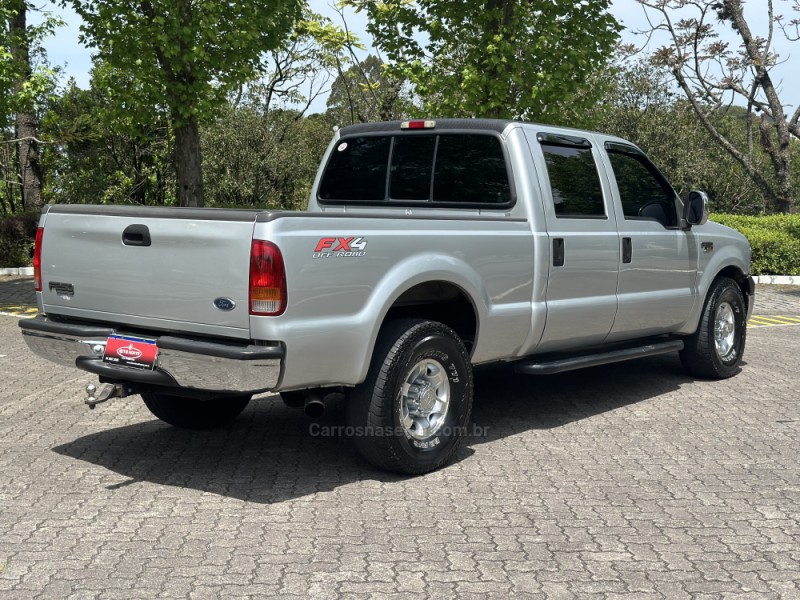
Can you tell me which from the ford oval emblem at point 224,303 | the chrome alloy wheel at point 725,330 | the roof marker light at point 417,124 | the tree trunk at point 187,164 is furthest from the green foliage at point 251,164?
the ford oval emblem at point 224,303

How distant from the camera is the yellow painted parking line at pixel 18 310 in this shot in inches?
539

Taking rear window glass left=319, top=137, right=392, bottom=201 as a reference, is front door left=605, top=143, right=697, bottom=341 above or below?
below

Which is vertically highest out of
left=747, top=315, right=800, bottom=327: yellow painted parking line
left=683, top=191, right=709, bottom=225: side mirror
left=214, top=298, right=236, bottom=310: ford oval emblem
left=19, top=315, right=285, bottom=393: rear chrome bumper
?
left=683, top=191, right=709, bottom=225: side mirror

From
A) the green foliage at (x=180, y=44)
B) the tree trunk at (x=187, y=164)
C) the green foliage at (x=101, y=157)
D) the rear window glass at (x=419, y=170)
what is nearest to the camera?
the rear window glass at (x=419, y=170)

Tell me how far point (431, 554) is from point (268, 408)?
137 inches

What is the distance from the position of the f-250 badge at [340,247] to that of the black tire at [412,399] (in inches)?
24.0

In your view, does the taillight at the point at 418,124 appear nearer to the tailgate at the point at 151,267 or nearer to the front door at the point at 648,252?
the front door at the point at 648,252

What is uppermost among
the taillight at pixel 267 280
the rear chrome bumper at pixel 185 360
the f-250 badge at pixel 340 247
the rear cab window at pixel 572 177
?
the rear cab window at pixel 572 177

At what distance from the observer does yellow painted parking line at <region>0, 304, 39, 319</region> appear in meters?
13.7

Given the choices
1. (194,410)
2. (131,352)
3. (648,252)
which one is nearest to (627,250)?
(648,252)

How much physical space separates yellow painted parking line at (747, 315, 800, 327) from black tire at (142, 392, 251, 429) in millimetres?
8211

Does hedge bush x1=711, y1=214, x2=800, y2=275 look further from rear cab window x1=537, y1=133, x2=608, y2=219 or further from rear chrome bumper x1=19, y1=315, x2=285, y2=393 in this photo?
rear chrome bumper x1=19, y1=315, x2=285, y2=393

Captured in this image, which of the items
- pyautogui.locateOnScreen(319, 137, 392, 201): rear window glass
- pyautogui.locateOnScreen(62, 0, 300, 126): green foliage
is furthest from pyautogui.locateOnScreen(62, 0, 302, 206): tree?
pyautogui.locateOnScreen(319, 137, 392, 201): rear window glass

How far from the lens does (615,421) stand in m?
7.46
